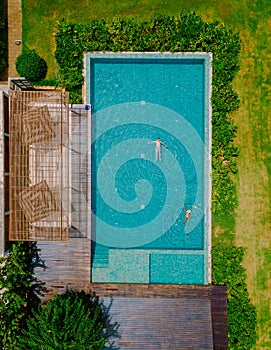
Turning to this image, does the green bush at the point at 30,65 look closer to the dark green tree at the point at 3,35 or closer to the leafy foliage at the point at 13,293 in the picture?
the dark green tree at the point at 3,35

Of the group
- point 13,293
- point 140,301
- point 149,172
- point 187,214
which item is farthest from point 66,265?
point 187,214

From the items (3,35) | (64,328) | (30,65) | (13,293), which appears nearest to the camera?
(64,328)

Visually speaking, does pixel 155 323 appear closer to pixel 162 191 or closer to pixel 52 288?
pixel 52 288

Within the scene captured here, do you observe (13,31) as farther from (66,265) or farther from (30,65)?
(66,265)

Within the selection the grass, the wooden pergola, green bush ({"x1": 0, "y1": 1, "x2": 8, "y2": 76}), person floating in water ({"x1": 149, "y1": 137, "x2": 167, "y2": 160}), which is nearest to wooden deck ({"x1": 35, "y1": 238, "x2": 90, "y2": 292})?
the wooden pergola

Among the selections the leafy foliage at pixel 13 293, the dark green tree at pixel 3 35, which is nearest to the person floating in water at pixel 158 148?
the leafy foliage at pixel 13 293

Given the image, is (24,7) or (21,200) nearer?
(21,200)

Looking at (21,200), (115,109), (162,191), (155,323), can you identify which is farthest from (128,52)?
(155,323)

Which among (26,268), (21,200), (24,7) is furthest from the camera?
(24,7)
